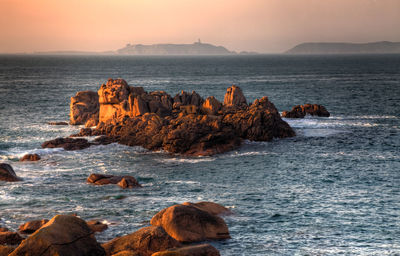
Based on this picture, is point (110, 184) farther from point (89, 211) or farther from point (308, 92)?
Result: point (308, 92)

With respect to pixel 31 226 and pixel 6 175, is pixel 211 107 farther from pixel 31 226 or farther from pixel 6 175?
pixel 31 226

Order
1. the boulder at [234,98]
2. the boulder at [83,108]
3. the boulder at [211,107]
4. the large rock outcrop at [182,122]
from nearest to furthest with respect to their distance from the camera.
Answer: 1. the large rock outcrop at [182,122]
2. the boulder at [211,107]
3. the boulder at [234,98]
4. the boulder at [83,108]

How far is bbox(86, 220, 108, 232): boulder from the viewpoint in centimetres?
3123

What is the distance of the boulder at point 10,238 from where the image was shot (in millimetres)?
28656

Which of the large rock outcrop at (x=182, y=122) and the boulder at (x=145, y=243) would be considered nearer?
the boulder at (x=145, y=243)

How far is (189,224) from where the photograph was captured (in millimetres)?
29547

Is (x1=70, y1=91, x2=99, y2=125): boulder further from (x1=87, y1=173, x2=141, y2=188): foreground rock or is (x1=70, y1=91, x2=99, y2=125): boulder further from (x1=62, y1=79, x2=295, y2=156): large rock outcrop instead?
(x1=87, y1=173, x2=141, y2=188): foreground rock

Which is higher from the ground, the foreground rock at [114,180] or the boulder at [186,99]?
the boulder at [186,99]

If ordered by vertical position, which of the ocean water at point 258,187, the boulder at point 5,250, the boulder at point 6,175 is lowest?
the ocean water at point 258,187

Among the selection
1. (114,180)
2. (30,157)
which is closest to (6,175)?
(30,157)

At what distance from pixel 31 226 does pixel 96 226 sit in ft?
13.3

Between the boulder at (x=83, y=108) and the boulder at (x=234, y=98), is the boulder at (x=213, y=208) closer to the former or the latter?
the boulder at (x=234, y=98)

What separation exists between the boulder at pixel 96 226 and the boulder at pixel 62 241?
176 inches

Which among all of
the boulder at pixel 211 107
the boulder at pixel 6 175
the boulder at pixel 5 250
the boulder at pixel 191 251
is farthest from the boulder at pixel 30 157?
the boulder at pixel 191 251
